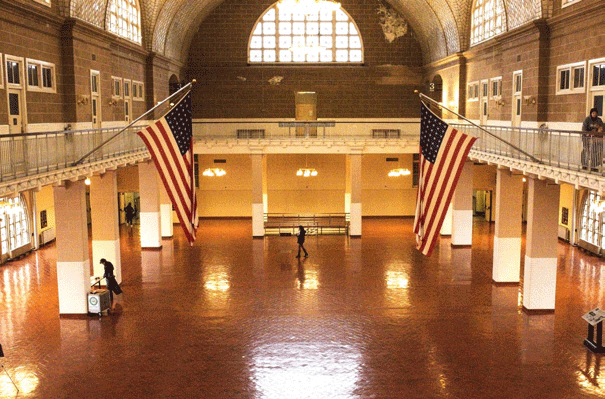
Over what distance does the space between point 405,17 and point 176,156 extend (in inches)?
1044

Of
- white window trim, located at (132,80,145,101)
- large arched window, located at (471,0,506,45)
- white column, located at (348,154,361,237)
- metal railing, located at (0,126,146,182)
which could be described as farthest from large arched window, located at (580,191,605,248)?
white window trim, located at (132,80,145,101)

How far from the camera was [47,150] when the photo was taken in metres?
15.9

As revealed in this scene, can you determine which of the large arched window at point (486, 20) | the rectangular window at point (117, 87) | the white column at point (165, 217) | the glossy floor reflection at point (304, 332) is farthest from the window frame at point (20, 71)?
the large arched window at point (486, 20)

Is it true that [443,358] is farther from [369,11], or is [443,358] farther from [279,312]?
[369,11]

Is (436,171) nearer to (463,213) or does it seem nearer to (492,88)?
(492,88)

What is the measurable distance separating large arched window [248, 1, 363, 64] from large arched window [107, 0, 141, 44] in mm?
10246

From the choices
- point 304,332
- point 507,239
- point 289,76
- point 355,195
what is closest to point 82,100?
point 304,332

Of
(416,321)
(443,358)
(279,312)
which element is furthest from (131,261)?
(443,358)

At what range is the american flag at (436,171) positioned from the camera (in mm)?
14461

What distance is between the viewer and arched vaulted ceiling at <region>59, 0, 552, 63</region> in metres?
25.4

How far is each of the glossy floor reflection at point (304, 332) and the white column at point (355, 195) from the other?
17.3 feet

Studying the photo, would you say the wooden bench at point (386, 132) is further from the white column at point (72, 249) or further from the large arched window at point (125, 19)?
the white column at point (72, 249)

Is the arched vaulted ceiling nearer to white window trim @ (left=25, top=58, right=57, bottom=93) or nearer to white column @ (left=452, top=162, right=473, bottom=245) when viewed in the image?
white window trim @ (left=25, top=58, right=57, bottom=93)

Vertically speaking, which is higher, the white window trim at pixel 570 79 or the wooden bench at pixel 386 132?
the white window trim at pixel 570 79
